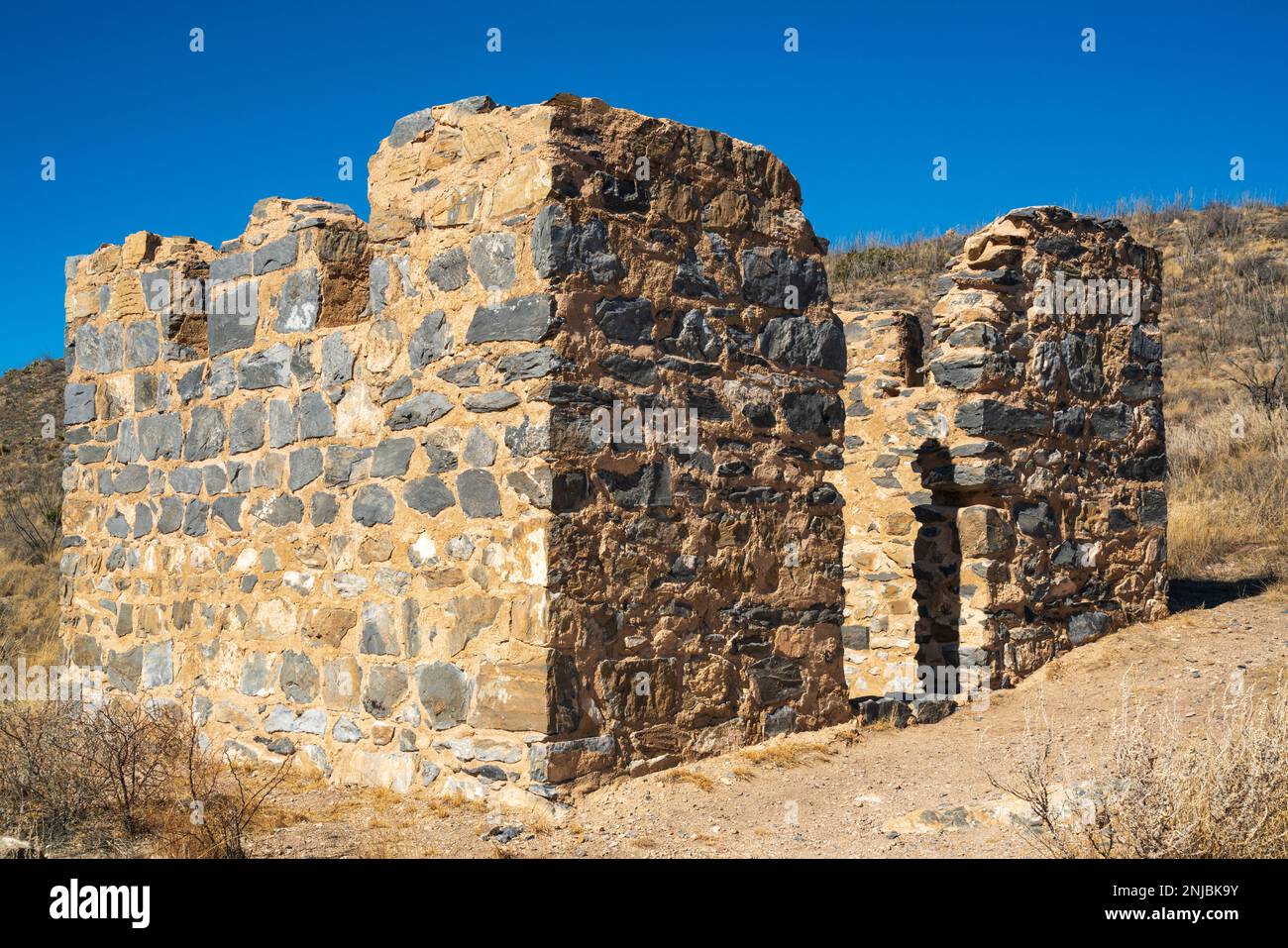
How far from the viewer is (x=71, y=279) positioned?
25.6ft

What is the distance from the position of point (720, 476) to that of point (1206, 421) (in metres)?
12.7

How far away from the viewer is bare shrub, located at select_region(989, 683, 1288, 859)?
3.73m

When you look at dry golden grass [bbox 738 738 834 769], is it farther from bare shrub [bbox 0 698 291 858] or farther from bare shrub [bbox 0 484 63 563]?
bare shrub [bbox 0 484 63 563]

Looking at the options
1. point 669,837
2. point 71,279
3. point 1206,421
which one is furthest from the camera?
point 1206,421

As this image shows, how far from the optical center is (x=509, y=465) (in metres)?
5.16

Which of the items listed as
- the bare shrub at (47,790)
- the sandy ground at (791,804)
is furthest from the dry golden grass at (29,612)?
the sandy ground at (791,804)

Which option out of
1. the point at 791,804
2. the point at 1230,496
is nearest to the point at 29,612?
the point at 791,804

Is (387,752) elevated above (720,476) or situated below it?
below

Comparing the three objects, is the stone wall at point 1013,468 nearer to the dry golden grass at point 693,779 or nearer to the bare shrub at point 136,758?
the dry golden grass at point 693,779

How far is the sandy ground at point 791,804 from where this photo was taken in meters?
4.56

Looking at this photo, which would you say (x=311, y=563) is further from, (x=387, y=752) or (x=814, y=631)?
(x=814, y=631)

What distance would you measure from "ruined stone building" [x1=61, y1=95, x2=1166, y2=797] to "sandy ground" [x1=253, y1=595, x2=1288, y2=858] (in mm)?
191

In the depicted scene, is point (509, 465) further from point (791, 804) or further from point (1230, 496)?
point (1230, 496)
